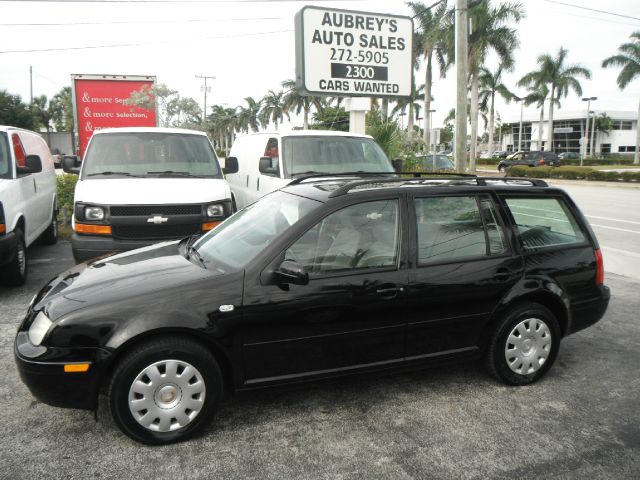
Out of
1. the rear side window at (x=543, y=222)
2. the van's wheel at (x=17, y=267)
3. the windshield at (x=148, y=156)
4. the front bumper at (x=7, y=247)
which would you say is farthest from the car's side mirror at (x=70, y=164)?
the rear side window at (x=543, y=222)

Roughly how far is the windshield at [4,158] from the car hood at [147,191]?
907mm

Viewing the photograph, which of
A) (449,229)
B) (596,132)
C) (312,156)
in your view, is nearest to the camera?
(449,229)

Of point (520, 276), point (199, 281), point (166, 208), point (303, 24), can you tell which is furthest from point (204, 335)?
point (303, 24)

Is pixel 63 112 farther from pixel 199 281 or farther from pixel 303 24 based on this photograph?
pixel 199 281

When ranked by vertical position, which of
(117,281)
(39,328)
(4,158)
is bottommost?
(39,328)

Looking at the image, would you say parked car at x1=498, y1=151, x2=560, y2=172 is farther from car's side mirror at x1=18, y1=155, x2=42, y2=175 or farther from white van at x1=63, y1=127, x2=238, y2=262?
car's side mirror at x1=18, y1=155, x2=42, y2=175

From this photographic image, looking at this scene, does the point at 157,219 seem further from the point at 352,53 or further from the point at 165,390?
the point at 352,53

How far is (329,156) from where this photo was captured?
7984 millimetres

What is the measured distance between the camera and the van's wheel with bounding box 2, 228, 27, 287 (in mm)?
6230

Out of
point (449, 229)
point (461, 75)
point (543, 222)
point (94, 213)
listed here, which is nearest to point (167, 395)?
point (449, 229)

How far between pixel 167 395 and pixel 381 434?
1321mm

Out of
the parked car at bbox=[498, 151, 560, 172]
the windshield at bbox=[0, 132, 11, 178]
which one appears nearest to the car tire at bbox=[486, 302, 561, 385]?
the windshield at bbox=[0, 132, 11, 178]

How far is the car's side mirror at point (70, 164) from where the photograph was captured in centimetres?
714

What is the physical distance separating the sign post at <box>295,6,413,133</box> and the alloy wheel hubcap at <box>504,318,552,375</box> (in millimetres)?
7618
